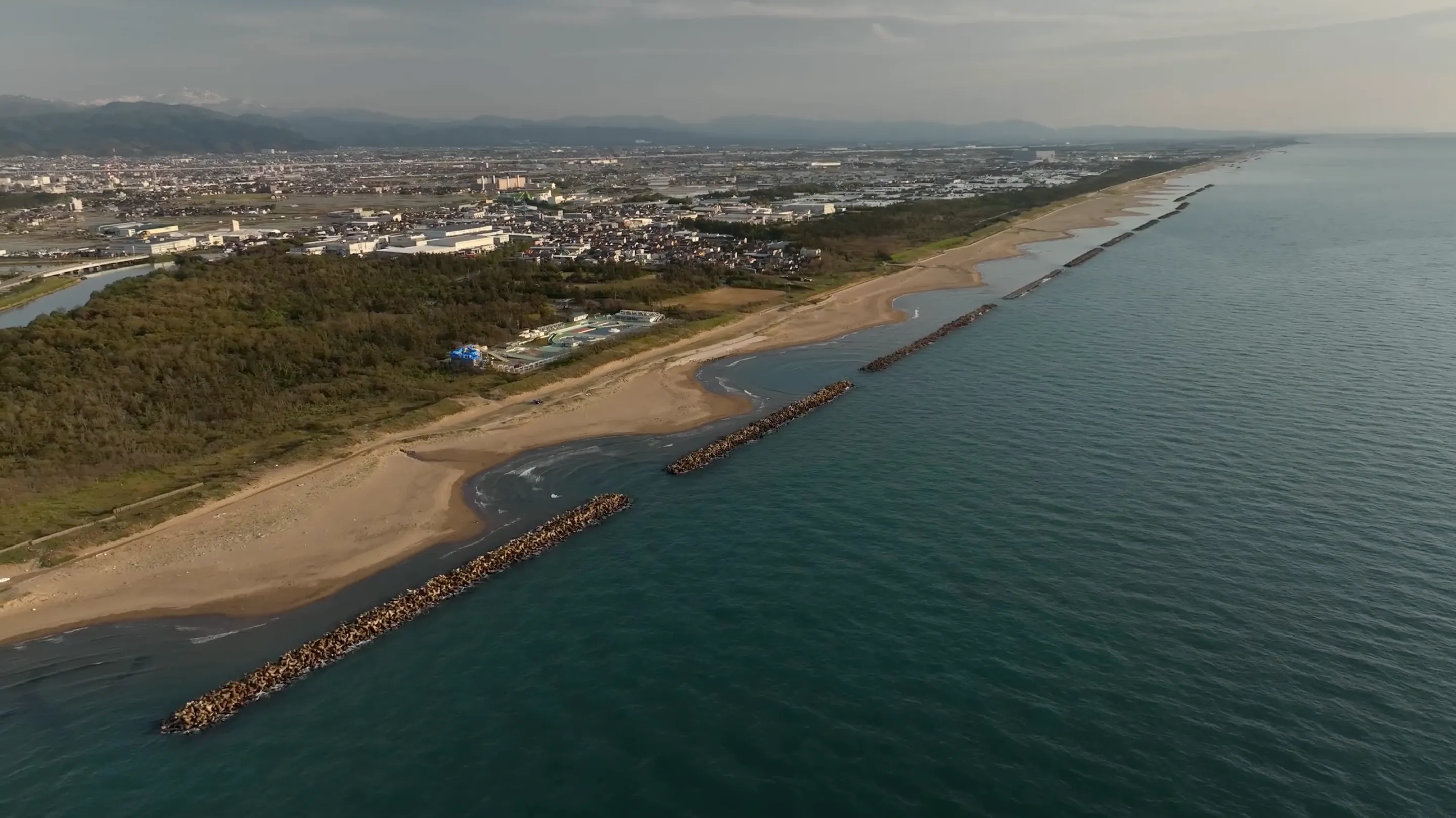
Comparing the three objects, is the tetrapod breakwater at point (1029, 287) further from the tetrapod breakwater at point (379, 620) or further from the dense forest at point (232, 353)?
the tetrapod breakwater at point (379, 620)

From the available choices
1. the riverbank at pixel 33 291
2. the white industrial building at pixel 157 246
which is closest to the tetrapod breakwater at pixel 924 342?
the riverbank at pixel 33 291

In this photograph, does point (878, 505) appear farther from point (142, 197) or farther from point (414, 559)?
point (142, 197)

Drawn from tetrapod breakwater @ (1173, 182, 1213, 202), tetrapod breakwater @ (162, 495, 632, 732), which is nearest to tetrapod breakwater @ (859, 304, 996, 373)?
tetrapod breakwater @ (162, 495, 632, 732)

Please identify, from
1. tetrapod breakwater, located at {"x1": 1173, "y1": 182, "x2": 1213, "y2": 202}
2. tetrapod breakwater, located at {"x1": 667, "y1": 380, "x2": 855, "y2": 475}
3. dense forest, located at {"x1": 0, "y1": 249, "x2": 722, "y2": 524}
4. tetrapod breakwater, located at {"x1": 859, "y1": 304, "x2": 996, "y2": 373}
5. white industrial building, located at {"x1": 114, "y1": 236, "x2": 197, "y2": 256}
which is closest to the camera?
tetrapod breakwater, located at {"x1": 667, "y1": 380, "x2": 855, "y2": 475}

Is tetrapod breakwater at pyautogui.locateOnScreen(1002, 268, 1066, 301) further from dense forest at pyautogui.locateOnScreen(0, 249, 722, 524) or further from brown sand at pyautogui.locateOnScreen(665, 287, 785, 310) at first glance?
→ dense forest at pyautogui.locateOnScreen(0, 249, 722, 524)

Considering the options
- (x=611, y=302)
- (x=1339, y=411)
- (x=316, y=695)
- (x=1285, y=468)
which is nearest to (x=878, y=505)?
(x=1285, y=468)

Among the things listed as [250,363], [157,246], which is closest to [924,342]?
[250,363]

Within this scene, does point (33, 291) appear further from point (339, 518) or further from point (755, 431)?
point (755, 431)

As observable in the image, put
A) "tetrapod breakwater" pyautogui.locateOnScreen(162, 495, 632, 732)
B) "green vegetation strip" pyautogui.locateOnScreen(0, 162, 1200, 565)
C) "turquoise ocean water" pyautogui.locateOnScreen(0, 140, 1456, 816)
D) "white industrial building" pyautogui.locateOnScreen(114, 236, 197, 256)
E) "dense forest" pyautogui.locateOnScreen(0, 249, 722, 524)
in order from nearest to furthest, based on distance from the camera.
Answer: "turquoise ocean water" pyautogui.locateOnScreen(0, 140, 1456, 816), "tetrapod breakwater" pyautogui.locateOnScreen(162, 495, 632, 732), "green vegetation strip" pyautogui.locateOnScreen(0, 162, 1200, 565), "dense forest" pyautogui.locateOnScreen(0, 249, 722, 524), "white industrial building" pyautogui.locateOnScreen(114, 236, 197, 256)
